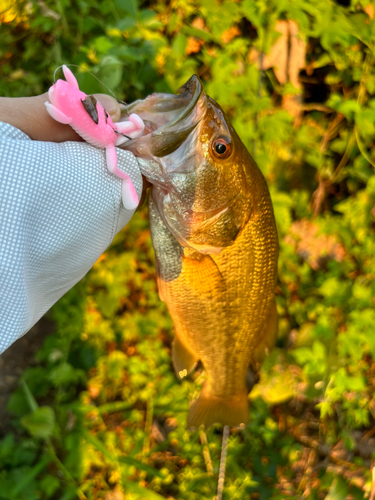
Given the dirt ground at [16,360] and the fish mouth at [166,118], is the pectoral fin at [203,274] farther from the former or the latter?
the dirt ground at [16,360]

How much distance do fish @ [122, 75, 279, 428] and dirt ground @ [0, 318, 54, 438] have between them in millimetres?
1434

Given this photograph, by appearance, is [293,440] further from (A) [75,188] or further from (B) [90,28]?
(B) [90,28]

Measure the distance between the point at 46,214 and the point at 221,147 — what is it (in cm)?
58

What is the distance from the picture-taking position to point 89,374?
267 centimetres

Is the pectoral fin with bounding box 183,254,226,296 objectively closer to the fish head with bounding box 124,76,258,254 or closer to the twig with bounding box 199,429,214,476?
the fish head with bounding box 124,76,258,254

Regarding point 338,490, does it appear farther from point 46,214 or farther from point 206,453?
point 46,214

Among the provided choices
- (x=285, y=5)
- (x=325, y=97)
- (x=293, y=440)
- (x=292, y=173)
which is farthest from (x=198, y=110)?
(x=293, y=440)

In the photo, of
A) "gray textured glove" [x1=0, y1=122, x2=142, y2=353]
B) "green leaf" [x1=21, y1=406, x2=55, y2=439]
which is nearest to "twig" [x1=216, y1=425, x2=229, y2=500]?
"green leaf" [x1=21, y1=406, x2=55, y2=439]

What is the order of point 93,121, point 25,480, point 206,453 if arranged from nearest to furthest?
1. point 93,121
2. point 25,480
3. point 206,453

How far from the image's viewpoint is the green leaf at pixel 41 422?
223 centimetres

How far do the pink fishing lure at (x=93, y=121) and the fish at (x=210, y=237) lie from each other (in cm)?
6

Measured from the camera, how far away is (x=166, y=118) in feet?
3.61

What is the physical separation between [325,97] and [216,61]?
1.22 meters

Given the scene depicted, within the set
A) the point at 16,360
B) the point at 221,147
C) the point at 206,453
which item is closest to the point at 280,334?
the point at 206,453
